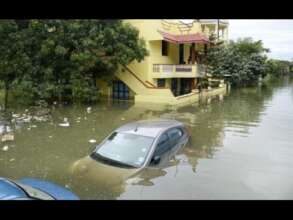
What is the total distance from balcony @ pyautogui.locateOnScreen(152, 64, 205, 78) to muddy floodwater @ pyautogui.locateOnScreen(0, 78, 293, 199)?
17.3 ft

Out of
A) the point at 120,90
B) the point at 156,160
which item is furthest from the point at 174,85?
the point at 156,160

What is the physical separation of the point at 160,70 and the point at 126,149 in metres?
15.8

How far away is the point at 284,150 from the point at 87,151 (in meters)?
5.78

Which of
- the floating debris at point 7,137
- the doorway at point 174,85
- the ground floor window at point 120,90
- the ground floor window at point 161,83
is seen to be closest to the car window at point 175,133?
the floating debris at point 7,137

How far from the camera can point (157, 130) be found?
25.7 feet

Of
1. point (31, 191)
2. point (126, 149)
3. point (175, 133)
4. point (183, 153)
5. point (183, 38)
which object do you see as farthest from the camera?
point (183, 38)

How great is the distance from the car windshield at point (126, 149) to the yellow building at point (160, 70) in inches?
511

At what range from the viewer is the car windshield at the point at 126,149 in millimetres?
7000

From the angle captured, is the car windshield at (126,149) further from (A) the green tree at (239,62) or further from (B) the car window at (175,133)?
(A) the green tree at (239,62)

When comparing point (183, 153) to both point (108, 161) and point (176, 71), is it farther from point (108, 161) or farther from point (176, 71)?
point (176, 71)

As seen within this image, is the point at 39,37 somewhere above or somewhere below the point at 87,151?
above

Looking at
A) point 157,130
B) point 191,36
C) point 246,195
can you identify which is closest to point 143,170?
point 157,130

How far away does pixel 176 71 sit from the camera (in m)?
23.9
